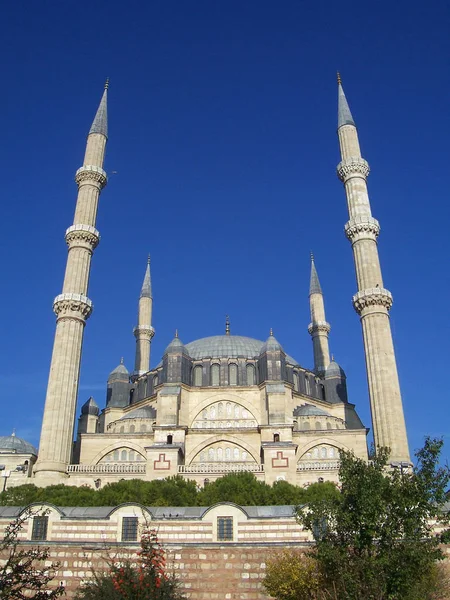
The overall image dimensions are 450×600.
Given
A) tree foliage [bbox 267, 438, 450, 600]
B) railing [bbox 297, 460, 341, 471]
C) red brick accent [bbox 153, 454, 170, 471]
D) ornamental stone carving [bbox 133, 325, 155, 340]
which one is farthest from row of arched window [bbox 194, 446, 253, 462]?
tree foliage [bbox 267, 438, 450, 600]

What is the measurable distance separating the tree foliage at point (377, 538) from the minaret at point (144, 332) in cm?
2624

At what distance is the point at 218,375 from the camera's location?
32562mm

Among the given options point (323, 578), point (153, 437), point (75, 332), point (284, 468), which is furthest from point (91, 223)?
point (323, 578)

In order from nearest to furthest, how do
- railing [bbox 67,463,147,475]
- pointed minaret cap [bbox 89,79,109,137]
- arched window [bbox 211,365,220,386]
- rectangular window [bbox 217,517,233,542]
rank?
rectangular window [bbox 217,517,233,542] → railing [bbox 67,463,147,475] → arched window [bbox 211,365,220,386] → pointed minaret cap [bbox 89,79,109,137]

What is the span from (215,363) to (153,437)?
5744 mm

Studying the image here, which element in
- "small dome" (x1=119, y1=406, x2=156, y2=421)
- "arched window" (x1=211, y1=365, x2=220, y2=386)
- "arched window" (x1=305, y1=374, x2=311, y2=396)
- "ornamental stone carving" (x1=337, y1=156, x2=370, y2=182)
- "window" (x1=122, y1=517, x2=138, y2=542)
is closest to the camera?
"window" (x1=122, y1=517, x2=138, y2=542)

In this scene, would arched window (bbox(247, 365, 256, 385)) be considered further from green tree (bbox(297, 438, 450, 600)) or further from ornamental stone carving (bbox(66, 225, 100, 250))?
green tree (bbox(297, 438, 450, 600))

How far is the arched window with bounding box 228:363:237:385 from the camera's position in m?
32.2

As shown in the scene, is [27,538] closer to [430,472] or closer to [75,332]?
[430,472]

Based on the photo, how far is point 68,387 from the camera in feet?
87.1

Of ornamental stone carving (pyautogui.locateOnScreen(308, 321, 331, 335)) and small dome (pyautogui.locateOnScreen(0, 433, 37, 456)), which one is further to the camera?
ornamental stone carving (pyautogui.locateOnScreen(308, 321, 331, 335))

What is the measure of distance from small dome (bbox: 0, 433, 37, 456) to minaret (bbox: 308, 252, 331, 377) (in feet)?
56.0

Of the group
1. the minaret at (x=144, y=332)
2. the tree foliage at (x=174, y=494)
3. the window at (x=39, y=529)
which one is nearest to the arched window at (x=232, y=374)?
the minaret at (x=144, y=332)

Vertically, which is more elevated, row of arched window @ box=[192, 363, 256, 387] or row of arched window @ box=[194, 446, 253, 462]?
row of arched window @ box=[192, 363, 256, 387]
